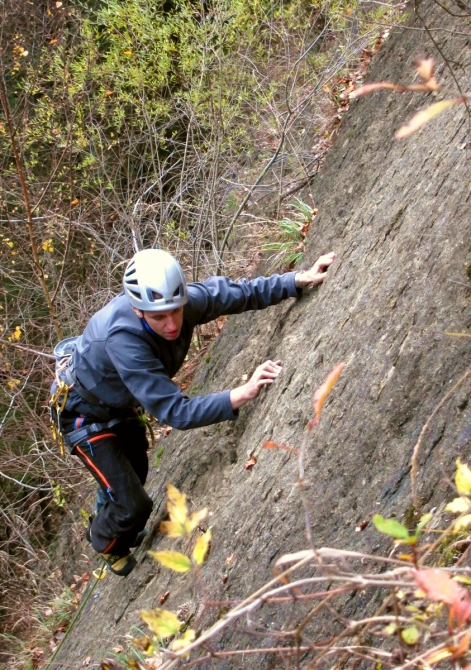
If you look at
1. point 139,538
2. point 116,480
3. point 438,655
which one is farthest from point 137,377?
point 438,655

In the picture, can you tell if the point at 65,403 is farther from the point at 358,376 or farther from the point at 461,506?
the point at 461,506

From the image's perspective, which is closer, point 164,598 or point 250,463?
point 250,463

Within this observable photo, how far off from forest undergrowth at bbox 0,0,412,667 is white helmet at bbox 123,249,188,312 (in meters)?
2.46

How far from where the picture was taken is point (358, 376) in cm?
365

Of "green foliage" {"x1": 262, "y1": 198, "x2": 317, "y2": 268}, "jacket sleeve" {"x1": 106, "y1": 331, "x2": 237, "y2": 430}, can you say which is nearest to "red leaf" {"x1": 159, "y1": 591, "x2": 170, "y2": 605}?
"jacket sleeve" {"x1": 106, "y1": 331, "x2": 237, "y2": 430}

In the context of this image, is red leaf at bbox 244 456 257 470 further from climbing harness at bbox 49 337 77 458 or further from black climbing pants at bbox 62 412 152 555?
climbing harness at bbox 49 337 77 458

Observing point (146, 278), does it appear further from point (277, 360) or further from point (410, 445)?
point (410, 445)

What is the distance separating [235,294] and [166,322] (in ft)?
Answer: 2.16

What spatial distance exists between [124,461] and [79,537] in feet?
14.1

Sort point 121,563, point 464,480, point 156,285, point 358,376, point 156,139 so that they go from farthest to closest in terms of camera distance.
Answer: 1. point 156,139
2. point 121,563
3. point 156,285
4. point 358,376
5. point 464,480

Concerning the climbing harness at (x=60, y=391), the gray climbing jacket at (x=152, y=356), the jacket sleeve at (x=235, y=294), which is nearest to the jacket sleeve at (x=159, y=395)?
the gray climbing jacket at (x=152, y=356)

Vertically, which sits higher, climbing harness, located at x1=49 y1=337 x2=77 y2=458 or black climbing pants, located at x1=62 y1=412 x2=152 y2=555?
climbing harness, located at x1=49 y1=337 x2=77 y2=458

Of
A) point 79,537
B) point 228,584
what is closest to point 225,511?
point 228,584

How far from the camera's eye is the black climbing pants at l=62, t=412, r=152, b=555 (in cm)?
510
